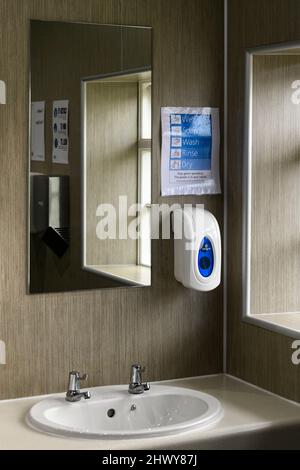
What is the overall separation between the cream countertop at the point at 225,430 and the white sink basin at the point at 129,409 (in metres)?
0.06

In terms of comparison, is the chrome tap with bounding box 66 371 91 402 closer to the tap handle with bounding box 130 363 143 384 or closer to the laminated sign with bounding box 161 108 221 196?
the tap handle with bounding box 130 363 143 384

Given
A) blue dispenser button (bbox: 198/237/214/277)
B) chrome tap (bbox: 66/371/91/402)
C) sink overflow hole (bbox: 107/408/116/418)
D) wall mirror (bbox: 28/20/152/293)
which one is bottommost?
sink overflow hole (bbox: 107/408/116/418)

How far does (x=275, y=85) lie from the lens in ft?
9.64

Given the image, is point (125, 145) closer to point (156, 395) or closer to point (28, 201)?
point (28, 201)

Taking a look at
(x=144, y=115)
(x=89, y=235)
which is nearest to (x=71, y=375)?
(x=89, y=235)

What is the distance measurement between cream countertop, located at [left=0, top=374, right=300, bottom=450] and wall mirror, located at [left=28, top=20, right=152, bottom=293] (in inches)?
17.7

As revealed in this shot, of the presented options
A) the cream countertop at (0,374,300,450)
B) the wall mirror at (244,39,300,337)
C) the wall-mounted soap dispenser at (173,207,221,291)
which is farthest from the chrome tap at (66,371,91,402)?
the wall mirror at (244,39,300,337)

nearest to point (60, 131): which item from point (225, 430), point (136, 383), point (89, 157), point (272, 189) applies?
point (89, 157)

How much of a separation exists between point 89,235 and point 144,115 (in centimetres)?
46

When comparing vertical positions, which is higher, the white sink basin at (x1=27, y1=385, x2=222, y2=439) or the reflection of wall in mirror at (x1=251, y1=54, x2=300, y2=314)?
the reflection of wall in mirror at (x1=251, y1=54, x2=300, y2=314)

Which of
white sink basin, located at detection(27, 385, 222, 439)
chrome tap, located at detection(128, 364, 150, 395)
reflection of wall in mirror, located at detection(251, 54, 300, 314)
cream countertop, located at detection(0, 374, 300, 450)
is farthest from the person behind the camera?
reflection of wall in mirror, located at detection(251, 54, 300, 314)

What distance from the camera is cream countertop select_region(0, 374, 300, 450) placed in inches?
95.0

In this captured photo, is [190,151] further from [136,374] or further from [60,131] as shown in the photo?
[136,374]

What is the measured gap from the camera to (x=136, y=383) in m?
2.84
